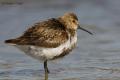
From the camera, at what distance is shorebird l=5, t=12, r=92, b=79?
34.1ft

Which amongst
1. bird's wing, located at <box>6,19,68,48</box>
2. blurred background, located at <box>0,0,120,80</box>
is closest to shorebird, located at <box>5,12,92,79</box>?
bird's wing, located at <box>6,19,68,48</box>

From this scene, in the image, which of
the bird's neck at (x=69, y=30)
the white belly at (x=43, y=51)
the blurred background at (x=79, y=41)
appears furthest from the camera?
the blurred background at (x=79, y=41)

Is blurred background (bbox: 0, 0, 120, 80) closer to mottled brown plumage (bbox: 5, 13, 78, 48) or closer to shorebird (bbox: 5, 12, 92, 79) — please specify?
shorebird (bbox: 5, 12, 92, 79)

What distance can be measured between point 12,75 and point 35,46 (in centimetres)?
97

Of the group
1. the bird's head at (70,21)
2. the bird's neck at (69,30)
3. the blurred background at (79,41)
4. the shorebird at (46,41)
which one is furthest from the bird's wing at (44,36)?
the blurred background at (79,41)

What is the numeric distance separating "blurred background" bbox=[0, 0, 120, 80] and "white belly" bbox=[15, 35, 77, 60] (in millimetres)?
568

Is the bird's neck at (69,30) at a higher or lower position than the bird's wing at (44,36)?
higher

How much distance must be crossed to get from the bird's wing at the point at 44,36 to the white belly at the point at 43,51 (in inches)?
2.3

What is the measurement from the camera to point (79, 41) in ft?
44.0

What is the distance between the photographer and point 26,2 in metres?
15.0

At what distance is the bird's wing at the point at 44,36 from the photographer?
10.4m

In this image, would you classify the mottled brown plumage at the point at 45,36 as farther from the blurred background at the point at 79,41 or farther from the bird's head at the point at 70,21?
the blurred background at the point at 79,41

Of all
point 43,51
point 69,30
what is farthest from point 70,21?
point 43,51

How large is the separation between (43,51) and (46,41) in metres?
0.20
